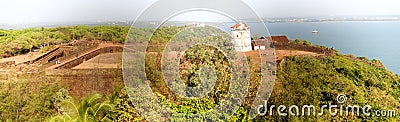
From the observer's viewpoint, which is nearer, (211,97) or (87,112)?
(211,97)

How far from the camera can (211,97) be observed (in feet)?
13.1

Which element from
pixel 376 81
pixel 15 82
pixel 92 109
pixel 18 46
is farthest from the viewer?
pixel 18 46

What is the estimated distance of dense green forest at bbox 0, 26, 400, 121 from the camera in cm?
409

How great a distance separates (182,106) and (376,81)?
8.91 metres

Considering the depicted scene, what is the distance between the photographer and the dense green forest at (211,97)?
4094 millimetres

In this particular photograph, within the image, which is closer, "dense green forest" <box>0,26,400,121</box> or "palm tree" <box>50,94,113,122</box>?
"dense green forest" <box>0,26,400,121</box>

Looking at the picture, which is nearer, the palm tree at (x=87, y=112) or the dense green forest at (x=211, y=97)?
the dense green forest at (x=211, y=97)

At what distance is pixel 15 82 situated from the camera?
28.7 feet

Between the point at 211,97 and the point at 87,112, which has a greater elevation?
the point at 211,97

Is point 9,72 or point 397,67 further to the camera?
point 397,67

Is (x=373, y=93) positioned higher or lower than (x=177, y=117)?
lower

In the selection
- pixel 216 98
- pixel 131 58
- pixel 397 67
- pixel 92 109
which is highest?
pixel 131 58

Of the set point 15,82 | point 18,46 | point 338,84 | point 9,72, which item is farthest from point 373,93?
point 18,46

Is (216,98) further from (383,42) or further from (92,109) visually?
(383,42)
